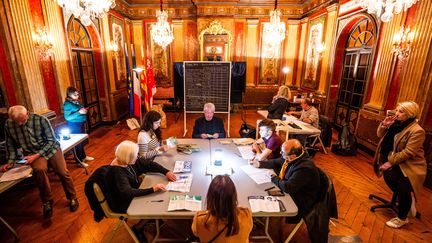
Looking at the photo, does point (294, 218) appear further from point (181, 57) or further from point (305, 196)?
point (181, 57)

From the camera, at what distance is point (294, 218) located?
2.24m

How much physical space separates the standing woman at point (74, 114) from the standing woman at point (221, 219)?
12.4ft

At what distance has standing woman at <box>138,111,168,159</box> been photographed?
9.84ft

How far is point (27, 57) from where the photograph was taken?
13.3 ft

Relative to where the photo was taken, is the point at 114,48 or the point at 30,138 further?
the point at 114,48

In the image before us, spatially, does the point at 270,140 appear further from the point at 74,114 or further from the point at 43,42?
the point at 43,42

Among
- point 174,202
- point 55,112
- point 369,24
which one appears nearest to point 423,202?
point 174,202

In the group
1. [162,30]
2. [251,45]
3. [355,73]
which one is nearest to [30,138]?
[162,30]

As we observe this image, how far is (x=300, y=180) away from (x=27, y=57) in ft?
16.7

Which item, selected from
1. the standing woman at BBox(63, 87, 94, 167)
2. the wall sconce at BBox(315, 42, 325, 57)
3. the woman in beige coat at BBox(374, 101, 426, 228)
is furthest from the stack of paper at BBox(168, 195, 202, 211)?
the wall sconce at BBox(315, 42, 325, 57)

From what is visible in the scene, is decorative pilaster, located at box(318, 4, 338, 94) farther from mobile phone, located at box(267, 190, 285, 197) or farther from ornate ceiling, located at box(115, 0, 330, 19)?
mobile phone, located at box(267, 190, 285, 197)

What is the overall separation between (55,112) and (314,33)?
8.25m

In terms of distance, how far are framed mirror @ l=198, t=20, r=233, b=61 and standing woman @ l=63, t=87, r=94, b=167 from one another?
5469 millimetres

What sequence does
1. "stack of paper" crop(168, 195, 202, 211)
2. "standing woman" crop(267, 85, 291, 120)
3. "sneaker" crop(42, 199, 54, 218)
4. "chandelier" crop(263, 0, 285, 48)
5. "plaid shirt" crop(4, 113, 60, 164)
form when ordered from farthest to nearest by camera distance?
1. "chandelier" crop(263, 0, 285, 48)
2. "standing woman" crop(267, 85, 291, 120)
3. "sneaker" crop(42, 199, 54, 218)
4. "plaid shirt" crop(4, 113, 60, 164)
5. "stack of paper" crop(168, 195, 202, 211)
